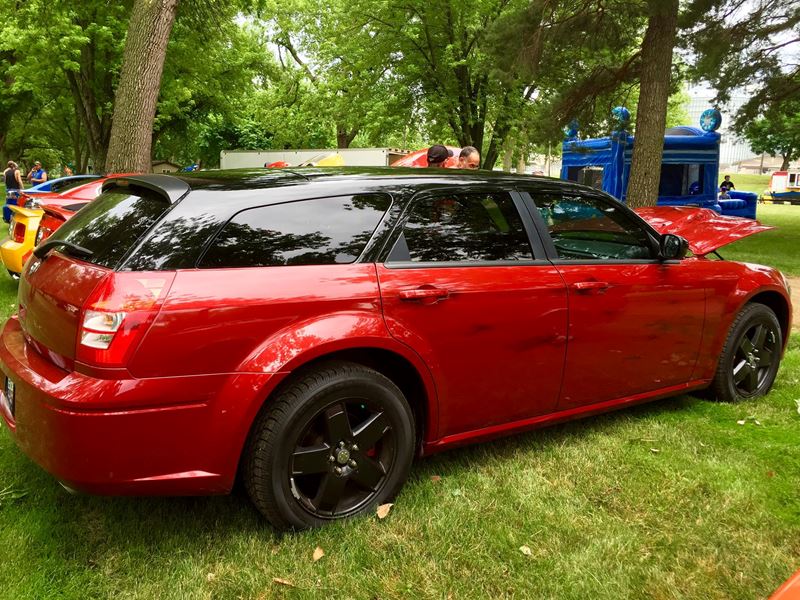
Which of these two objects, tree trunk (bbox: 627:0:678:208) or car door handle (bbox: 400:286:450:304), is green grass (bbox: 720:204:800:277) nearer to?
tree trunk (bbox: 627:0:678:208)

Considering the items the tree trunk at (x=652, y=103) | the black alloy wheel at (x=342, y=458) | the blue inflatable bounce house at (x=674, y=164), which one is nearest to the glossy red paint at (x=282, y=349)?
the black alloy wheel at (x=342, y=458)

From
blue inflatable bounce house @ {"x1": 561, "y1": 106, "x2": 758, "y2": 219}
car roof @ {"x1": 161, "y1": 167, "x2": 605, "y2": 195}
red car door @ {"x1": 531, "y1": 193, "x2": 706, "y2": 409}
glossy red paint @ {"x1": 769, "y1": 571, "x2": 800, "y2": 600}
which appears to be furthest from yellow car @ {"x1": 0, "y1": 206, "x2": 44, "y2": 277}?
blue inflatable bounce house @ {"x1": 561, "y1": 106, "x2": 758, "y2": 219}

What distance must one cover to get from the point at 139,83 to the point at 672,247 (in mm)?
8056

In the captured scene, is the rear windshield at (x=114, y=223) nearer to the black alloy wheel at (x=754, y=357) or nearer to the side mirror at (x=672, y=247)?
the side mirror at (x=672, y=247)

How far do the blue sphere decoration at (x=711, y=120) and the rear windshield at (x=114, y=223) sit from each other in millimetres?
17061

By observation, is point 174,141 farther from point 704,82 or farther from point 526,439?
point 526,439

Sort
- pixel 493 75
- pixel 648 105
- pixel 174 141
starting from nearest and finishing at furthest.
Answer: pixel 648 105 < pixel 493 75 < pixel 174 141

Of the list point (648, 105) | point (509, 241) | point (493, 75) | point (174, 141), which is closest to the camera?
point (509, 241)

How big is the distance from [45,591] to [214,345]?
1045 mm

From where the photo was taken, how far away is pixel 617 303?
3.44m

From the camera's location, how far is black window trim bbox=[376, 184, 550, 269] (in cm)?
285

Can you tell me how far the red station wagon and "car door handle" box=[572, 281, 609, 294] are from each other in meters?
0.02

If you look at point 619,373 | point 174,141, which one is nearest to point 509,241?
point 619,373

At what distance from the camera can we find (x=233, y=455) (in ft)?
8.02
